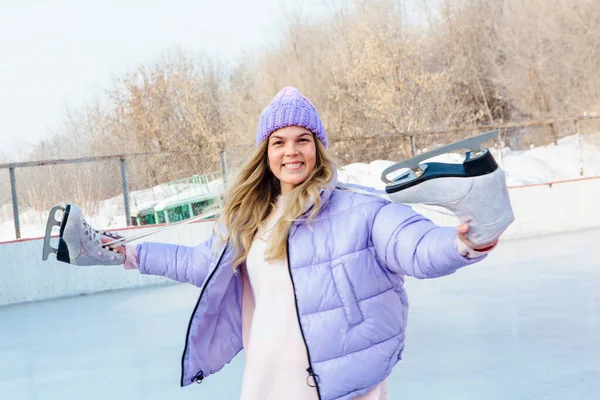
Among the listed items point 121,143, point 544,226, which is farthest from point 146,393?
point 121,143

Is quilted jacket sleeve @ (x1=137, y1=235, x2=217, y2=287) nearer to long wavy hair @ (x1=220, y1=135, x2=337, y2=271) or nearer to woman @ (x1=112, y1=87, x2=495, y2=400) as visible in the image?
woman @ (x1=112, y1=87, x2=495, y2=400)

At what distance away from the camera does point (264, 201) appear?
2.14m

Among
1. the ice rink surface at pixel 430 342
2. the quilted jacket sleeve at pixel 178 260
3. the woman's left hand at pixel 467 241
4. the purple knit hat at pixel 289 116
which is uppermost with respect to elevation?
the purple knit hat at pixel 289 116

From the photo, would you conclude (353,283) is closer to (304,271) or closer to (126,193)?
(304,271)

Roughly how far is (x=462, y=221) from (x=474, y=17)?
2778cm

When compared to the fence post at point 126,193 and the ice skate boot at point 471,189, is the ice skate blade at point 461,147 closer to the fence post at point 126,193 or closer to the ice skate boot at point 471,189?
the ice skate boot at point 471,189

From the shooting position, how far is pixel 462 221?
1.51 metres

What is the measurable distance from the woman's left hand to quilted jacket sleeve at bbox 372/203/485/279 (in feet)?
0.12

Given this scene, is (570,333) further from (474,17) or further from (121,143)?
(474,17)

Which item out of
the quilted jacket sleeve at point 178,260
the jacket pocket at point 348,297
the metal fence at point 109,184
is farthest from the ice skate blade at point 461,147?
the metal fence at point 109,184

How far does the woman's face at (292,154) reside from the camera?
202 centimetres

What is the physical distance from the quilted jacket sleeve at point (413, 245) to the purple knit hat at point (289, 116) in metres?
0.32

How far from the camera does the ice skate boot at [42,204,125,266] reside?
223 centimetres

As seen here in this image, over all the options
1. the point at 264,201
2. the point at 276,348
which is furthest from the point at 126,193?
the point at 276,348
